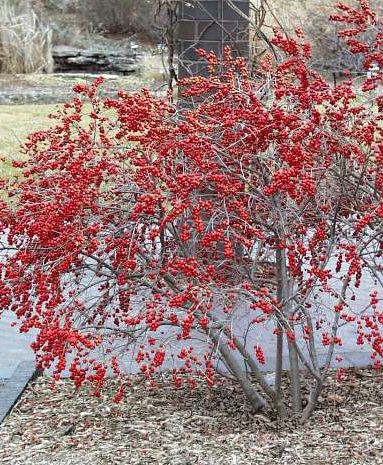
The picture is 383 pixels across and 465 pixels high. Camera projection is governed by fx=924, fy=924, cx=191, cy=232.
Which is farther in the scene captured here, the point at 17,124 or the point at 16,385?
the point at 17,124

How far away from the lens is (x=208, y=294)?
355cm

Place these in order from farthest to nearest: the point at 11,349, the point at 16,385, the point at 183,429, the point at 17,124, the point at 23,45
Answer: the point at 23,45
the point at 17,124
the point at 11,349
the point at 16,385
the point at 183,429

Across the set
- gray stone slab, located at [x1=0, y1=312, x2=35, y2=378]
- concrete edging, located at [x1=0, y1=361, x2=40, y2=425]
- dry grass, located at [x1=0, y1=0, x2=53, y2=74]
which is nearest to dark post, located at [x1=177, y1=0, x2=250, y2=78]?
gray stone slab, located at [x1=0, y1=312, x2=35, y2=378]

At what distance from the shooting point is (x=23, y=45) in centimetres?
2056

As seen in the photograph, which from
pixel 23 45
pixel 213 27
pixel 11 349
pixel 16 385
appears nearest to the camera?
pixel 16 385

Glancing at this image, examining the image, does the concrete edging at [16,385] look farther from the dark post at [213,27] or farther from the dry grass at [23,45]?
the dry grass at [23,45]

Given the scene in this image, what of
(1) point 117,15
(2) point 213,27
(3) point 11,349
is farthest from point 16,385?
(1) point 117,15

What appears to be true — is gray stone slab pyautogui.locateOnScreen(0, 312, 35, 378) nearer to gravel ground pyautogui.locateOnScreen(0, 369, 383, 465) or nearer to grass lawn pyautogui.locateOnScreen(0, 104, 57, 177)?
gravel ground pyautogui.locateOnScreen(0, 369, 383, 465)

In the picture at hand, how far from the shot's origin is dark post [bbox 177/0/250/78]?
6383mm

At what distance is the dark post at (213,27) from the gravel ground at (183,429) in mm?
2672

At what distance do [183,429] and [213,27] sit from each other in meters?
3.29

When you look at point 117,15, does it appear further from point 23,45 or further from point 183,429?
point 183,429

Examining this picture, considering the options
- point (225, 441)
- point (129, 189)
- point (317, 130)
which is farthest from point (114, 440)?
point (317, 130)

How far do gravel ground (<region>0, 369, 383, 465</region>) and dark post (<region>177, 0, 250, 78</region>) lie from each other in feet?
8.76
